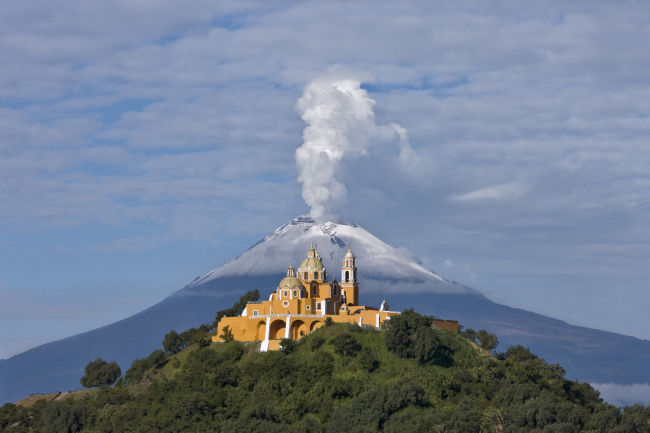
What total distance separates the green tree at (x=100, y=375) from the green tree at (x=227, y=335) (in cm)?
1528

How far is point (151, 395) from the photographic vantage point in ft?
280

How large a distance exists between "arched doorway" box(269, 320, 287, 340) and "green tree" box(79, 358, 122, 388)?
68.2 ft

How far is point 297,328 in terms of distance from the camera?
90.2 metres

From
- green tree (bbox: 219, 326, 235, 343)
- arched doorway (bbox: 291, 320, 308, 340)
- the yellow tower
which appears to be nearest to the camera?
arched doorway (bbox: 291, 320, 308, 340)

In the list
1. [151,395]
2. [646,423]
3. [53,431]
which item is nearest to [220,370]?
[151,395]

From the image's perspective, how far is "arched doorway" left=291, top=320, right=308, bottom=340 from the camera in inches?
3536

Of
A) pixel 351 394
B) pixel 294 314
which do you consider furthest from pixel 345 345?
pixel 294 314

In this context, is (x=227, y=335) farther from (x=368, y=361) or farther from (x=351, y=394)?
(x=351, y=394)

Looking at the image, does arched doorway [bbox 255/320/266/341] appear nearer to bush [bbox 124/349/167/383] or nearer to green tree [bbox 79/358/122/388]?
bush [bbox 124/349/167/383]

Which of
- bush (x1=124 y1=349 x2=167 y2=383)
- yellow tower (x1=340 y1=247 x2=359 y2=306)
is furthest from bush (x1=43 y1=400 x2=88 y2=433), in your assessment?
yellow tower (x1=340 y1=247 x2=359 y2=306)

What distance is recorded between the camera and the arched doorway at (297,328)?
295 feet

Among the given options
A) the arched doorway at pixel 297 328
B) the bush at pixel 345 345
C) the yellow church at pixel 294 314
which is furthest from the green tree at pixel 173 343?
the bush at pixel 345 345

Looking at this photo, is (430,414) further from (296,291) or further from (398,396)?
(296,291)

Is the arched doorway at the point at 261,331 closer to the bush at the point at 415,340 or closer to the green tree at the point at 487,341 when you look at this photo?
the bush at the point at 415,340
